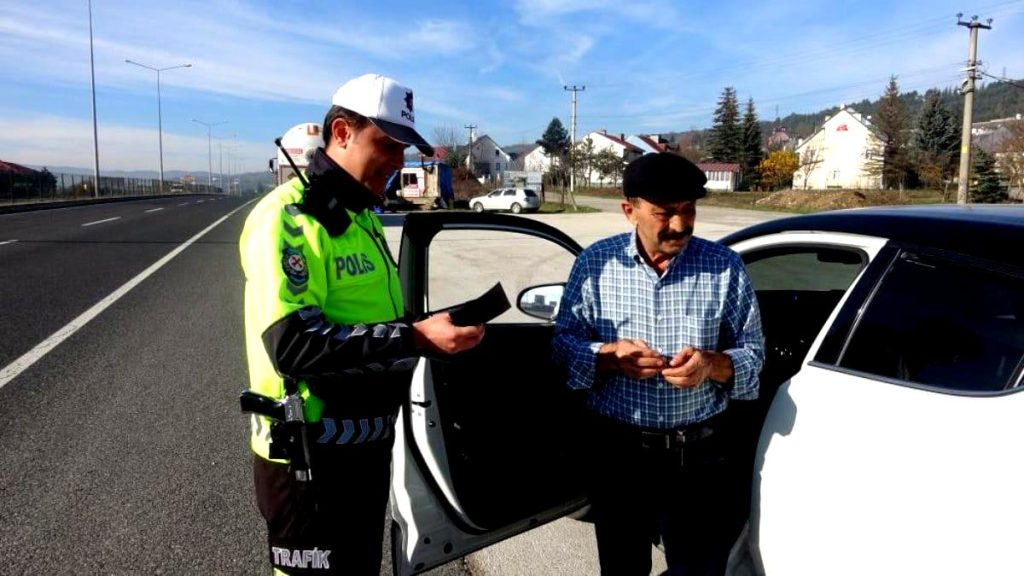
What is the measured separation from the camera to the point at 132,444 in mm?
3764

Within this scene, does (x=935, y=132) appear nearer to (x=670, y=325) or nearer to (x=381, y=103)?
(x=670, y=325)

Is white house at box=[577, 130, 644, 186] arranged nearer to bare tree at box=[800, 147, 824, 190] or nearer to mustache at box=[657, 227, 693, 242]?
bare tree at box=[800, 147, 824, 190]

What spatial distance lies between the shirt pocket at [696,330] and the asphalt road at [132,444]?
4.09 ft

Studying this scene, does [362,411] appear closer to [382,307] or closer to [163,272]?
[382,307]

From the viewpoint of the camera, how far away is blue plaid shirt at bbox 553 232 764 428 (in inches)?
76.3

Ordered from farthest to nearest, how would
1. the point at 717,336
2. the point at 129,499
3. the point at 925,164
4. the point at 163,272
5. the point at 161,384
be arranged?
the point at 925,164 → the point at 163,272 → the point at 161,384 → the point at 129,499 → the point at 717,336

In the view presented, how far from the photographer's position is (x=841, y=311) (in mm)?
1867

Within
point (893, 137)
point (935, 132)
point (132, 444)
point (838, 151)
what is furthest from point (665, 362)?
point (838, 151)

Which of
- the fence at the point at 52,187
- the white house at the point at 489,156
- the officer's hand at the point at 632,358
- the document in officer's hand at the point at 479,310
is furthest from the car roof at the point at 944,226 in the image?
the white house at the point at 489,156

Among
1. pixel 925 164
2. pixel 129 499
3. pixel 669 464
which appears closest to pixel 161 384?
pixel 129 499

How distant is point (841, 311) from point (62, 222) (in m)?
22.6

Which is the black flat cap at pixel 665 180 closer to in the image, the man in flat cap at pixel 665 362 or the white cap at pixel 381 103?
the man in flat cap at pixel 665 362

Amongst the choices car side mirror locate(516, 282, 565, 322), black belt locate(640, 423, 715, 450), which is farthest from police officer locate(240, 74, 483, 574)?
car side mirror locate(516, 282, 565, 322)

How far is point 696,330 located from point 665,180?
45cm
